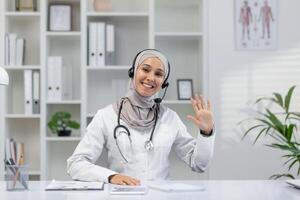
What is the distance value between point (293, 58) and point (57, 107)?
1919 millimetres

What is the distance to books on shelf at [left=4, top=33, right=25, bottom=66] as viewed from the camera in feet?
13.0

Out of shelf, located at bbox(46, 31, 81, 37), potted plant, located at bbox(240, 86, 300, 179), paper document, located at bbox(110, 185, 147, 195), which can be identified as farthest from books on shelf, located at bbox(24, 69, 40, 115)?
paper document, located at bbox(110, 185, 147, 195)

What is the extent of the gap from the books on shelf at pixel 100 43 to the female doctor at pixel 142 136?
1.08 meters

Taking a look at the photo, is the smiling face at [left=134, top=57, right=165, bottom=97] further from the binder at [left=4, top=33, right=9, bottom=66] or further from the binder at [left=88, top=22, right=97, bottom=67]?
the binder at [left=4, top=33, right=9, bottom=66]

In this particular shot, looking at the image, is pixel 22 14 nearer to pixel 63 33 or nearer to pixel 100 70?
pixel 63 33

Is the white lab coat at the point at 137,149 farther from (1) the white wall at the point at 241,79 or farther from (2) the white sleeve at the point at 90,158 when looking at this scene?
(1) the white wall at the point at 241,79

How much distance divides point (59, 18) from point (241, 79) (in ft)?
4.88

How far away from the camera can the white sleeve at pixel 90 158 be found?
8.13 ft

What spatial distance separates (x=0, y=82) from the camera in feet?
7.08

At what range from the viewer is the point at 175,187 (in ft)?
6.95

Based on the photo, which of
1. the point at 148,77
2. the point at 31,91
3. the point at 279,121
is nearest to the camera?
the point at 148,77

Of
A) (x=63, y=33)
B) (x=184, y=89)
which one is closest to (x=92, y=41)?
(x=63, y=33)

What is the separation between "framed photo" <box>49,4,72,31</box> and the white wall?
43.8 inches

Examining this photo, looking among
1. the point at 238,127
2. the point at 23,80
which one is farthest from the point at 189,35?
the point at 23,80
